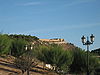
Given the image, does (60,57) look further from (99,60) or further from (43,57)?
(99,60)

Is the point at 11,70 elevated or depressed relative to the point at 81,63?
depressed

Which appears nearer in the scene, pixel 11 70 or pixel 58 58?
pixel 11 70

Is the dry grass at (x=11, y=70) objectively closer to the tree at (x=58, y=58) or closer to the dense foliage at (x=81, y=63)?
the tree at (x=58, y=58)

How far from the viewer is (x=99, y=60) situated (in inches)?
1690

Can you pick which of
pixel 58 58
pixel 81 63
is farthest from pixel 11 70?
pixel 81 63

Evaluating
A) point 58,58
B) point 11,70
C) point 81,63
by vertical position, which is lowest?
point 11,70

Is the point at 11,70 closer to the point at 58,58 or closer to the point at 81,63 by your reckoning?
the point at 58,58

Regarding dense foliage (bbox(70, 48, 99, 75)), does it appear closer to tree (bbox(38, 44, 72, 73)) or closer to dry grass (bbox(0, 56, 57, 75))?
tree (bbox(38, 44, 72, 73))

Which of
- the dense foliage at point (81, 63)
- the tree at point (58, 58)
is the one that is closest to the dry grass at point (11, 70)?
the tree at point (58, 58)

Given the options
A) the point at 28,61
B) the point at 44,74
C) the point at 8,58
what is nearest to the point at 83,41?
the point at 28,61

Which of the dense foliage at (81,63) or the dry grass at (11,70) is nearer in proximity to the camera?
the dry grass at (11,70)

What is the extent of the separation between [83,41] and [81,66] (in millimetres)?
21269

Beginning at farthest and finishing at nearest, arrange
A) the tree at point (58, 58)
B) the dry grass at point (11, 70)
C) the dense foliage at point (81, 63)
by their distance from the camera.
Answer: the dense foliage at point (81, 63) → the tree at point (58, 58) → the dry grass at point (11, 70)

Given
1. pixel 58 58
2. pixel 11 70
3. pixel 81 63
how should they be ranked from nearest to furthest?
pixel 11 70 → pixel 58 58 → pixel 81 63
